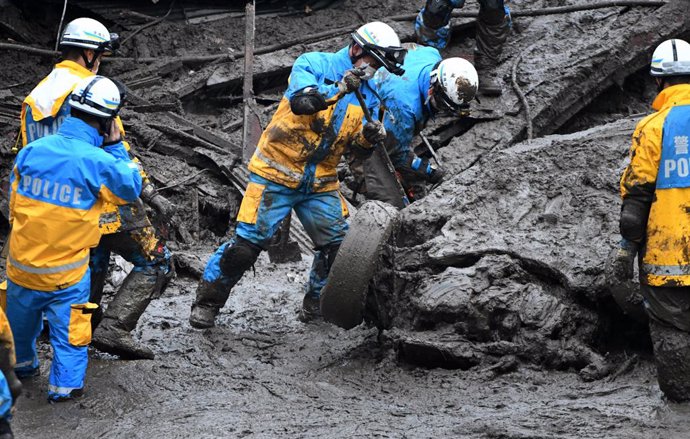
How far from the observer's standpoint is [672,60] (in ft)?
15.5

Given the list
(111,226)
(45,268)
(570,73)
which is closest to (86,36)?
(111,226)

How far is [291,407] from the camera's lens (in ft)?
16.8

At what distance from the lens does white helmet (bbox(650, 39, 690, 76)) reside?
473 centimetres

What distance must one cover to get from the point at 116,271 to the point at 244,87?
2954 millimetres

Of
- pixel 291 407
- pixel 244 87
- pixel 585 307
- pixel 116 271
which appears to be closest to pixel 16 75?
pixel 244 87

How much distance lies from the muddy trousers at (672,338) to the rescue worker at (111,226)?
2.97 metres

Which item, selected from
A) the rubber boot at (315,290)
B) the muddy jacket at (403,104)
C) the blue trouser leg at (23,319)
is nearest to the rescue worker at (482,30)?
the muddy jacket at (403,104)

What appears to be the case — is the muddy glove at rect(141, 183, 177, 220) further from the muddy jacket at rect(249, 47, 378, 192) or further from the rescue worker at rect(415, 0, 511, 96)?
the rescue worker at rect(415, 0, 511, 96)

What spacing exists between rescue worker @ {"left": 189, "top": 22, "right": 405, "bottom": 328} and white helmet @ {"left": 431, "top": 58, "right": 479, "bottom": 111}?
2.01ft

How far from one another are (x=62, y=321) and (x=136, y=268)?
959 millimetres

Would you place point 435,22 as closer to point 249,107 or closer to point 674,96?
point 249,107

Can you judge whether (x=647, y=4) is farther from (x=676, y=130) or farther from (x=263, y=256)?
(x=676, y=130)

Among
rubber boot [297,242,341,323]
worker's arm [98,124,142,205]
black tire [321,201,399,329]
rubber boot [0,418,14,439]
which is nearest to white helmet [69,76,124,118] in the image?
worker's arm [98,124,142,205]

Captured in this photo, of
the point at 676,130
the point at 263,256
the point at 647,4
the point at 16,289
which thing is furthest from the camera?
the point at 647,4
